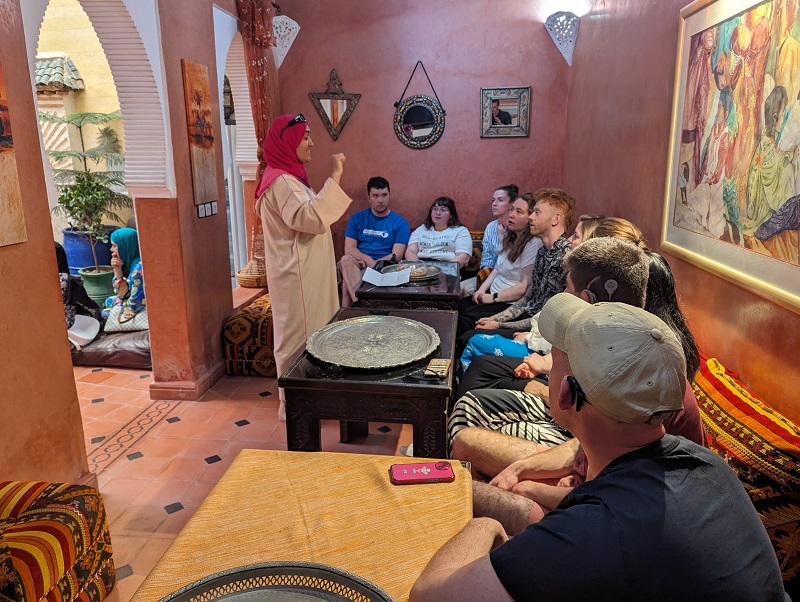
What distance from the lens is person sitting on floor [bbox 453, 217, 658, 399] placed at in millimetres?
2646

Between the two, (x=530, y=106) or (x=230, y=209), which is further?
(x=230, y=209)

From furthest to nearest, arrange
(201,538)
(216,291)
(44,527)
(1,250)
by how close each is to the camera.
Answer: (216,291) < (1,250) < (44,527) < (201,538)

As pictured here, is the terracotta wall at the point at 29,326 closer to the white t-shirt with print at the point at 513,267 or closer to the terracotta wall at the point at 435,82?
the white t-shirt with print at the point at 513,267

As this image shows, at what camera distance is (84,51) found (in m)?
7.64

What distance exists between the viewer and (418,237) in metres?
5.71

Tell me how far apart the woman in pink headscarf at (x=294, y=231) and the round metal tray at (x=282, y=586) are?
2.63 meters

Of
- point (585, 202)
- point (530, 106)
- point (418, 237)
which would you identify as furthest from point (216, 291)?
point (530, 106)

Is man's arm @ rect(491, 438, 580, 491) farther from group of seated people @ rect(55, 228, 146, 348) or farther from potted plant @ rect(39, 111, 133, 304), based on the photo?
potted plant @ rect(39, 111, 133, 304)

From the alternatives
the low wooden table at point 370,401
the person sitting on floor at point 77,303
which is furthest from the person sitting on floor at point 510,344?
the person sitting on floor at point 77,303

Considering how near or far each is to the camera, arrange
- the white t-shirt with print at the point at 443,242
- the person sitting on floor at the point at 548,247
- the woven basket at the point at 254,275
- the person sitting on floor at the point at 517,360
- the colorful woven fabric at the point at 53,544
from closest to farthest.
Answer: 1. the colorful woven fabric at the point at 53,544
2. the person sitting on floor at the point at 517,360
3. the person sitting on floor at the point at 548,247
4. the white t-shirt with print at the point at 443,242
5. the woven basket at the point at 254,275

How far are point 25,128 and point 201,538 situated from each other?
2.09 meters

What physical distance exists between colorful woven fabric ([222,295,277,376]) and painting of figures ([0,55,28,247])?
2272 millimetres

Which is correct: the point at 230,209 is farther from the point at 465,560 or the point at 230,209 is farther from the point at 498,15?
the point at 465,560

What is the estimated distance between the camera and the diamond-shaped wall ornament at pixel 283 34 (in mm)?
5773
